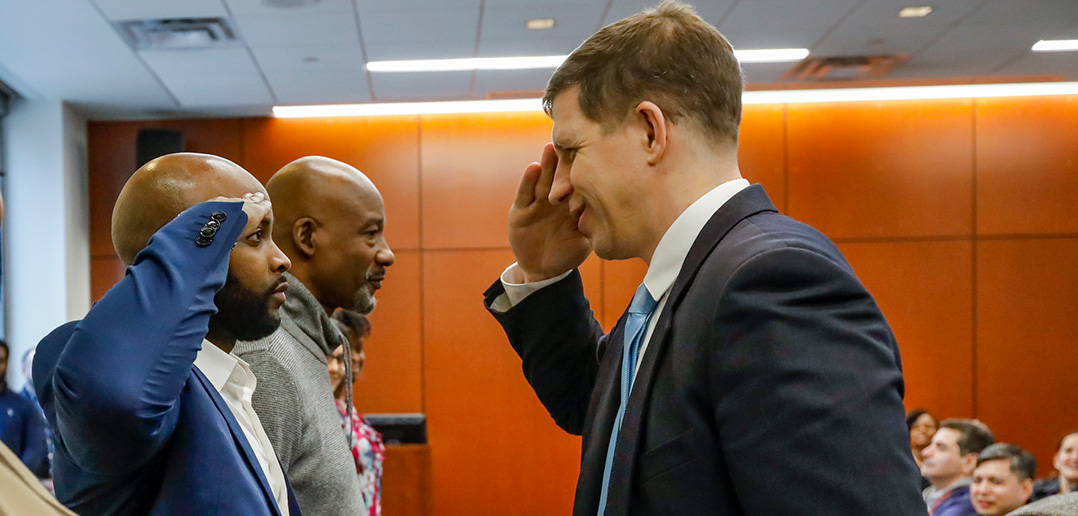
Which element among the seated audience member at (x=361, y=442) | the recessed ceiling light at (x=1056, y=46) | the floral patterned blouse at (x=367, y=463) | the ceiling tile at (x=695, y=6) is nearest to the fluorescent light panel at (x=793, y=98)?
the recessed ceiling light at (x=1056, y=46)

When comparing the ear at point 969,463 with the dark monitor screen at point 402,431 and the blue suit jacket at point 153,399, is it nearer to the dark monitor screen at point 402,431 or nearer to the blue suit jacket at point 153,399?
the dark monitor screen at point 402,431

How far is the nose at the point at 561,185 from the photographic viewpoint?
1.21 metres

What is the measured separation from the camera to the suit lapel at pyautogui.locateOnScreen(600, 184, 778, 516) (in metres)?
0.92

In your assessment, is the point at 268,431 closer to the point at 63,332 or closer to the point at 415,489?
the point at 63,332

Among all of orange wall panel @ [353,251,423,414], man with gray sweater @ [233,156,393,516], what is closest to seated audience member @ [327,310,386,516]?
man with gray sweater @ [233,156,393,516]

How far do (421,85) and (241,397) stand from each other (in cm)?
499

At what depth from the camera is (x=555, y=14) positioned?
182 inches

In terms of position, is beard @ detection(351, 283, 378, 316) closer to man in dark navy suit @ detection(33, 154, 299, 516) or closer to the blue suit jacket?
man in dark navy suit @ detection(33, 154, 299, 516)

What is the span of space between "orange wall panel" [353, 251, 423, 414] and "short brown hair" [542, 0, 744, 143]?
5.62m

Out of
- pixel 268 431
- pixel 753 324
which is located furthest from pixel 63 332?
pixel 753 324

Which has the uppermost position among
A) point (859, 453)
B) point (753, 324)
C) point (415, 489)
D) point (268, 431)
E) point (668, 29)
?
point (668, 29)

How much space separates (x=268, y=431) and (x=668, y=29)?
0.89m

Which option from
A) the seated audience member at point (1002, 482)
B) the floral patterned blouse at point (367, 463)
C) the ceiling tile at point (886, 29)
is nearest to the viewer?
the floral patterned blouse at point (367, 463)

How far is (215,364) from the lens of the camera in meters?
1.19
